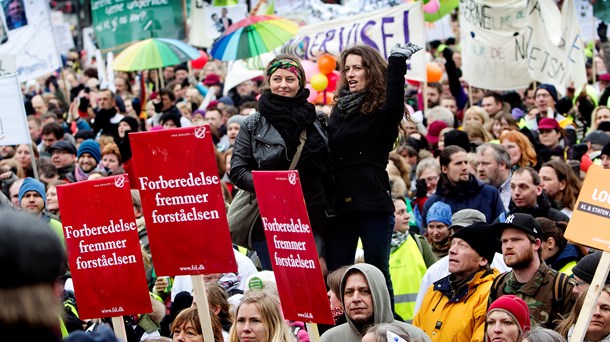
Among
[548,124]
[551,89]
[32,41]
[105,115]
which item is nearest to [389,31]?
[551,89]

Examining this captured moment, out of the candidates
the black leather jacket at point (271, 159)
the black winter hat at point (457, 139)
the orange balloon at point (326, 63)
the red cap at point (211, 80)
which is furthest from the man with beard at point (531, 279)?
the red cap at point (211, 80)

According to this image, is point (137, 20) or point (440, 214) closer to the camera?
point (440, 214)

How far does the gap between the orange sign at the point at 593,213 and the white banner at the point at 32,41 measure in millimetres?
12065

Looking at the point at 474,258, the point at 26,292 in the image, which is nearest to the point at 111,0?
the point at 474,258

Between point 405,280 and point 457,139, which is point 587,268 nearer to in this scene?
point 405,280

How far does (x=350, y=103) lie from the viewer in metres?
6.34

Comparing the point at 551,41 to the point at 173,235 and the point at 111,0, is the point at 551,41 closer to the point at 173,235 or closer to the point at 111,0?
the point at 111,0

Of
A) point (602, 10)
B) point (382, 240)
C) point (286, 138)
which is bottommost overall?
point (602, 10)

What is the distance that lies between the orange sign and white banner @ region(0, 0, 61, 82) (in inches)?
475

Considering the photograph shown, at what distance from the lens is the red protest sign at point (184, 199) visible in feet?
18.7

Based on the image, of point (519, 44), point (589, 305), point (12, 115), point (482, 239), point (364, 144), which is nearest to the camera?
point (589, 305)

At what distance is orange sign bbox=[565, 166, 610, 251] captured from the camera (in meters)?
5.59

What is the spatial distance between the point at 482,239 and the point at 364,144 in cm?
107

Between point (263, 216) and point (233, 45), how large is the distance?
9.26 meters
